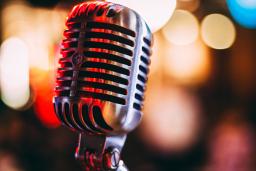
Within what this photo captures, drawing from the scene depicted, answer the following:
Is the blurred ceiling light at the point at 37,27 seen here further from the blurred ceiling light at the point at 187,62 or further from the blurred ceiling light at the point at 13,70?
the blurred ceiling light at the point at 187,62

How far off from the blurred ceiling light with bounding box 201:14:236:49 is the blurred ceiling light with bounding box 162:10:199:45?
0.64ft

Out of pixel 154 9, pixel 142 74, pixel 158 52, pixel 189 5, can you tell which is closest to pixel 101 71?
pixel 142 74

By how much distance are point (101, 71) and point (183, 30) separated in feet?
32.1

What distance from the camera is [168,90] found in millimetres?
10523

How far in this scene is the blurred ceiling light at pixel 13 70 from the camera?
963cm

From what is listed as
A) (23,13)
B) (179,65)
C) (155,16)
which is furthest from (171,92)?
(155,16)

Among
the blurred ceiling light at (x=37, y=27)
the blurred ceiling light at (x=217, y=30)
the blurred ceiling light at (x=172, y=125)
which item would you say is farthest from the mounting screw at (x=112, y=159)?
the blurred ceiling light at (x=217, y=30)

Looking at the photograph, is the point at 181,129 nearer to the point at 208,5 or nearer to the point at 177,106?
the point at 177,106

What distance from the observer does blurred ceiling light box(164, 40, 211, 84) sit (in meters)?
10.9

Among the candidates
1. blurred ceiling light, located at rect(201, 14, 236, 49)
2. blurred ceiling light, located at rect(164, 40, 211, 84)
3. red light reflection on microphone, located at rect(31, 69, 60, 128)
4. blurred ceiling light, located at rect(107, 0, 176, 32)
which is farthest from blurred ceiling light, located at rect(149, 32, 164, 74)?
blurred ceiling light, located at rect(107, 0, 176, 32)

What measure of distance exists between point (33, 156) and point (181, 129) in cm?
230

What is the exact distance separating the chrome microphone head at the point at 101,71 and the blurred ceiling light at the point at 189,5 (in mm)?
8352

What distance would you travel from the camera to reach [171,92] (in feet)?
34.0

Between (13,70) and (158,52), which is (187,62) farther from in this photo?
(13,70)
